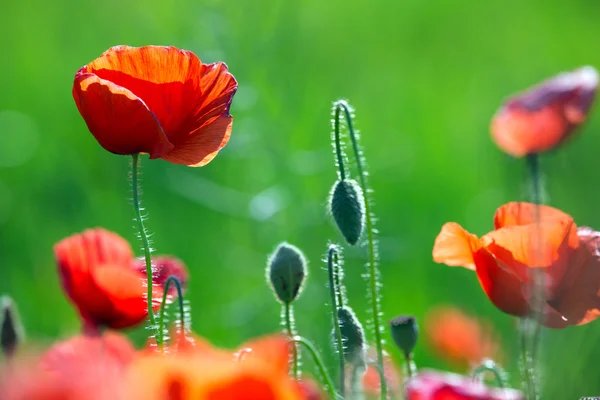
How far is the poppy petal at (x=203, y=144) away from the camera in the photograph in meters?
0.96

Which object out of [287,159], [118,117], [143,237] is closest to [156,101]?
[118,117]

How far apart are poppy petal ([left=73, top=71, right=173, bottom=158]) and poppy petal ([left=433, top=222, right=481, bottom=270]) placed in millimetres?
273

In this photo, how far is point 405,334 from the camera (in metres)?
0.86

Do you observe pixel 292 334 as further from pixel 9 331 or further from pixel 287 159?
pixel 287 159

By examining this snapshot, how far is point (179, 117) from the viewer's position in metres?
0.97

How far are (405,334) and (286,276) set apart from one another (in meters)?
0.12

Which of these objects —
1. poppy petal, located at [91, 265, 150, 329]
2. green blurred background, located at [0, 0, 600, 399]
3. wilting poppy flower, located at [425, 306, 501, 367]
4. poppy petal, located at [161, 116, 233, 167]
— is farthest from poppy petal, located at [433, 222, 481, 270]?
wilting poppy flower, located at [425, 306, 501, 367]

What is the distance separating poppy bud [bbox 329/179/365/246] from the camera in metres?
0.98

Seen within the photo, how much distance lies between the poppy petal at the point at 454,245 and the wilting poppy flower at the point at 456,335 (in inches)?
46.9

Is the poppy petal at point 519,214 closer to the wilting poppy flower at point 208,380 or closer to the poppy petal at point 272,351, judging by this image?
the poppy petal at point 272,351

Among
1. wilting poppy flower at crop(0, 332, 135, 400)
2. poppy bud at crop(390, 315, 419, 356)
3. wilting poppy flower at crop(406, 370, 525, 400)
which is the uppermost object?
wilting poppy flower at crop(0, 332, 135, 400)

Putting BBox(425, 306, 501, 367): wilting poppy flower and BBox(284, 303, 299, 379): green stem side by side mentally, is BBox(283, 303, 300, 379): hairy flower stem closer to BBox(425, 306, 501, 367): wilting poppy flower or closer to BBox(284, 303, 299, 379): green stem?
BBox(284, 303, 299, 379): green stem

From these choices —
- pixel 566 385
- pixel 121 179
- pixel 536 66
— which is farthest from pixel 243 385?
pixel 536 66

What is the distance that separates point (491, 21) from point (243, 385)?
5903mm
